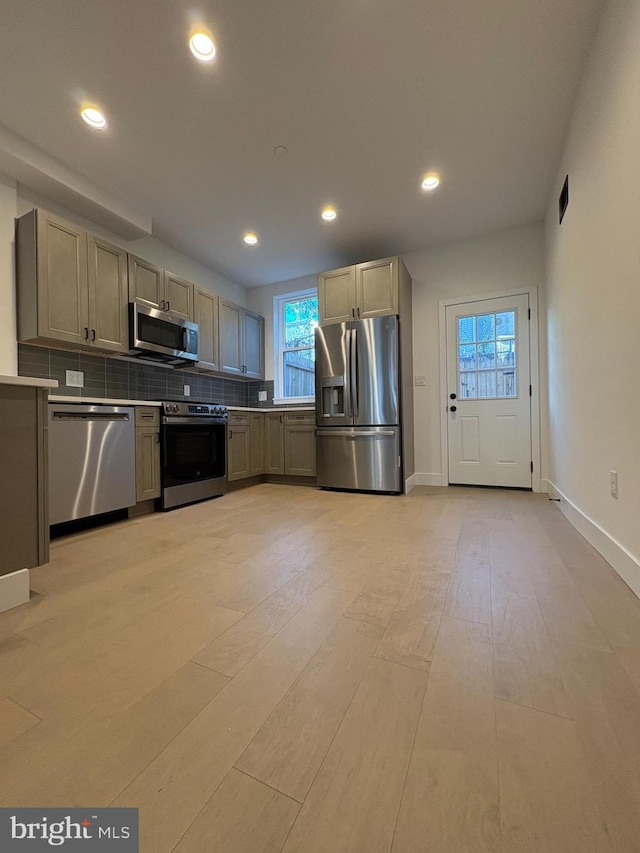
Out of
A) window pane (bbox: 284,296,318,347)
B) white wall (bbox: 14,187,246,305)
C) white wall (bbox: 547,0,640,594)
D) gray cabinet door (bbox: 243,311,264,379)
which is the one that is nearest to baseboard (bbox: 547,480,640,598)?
white wall (bbox: 547,0,640,594)

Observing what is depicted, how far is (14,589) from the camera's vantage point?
136 cm

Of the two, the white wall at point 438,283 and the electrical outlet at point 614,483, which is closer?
the electrical outlet at point 614,483

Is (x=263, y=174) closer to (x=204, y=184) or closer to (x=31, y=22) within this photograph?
(x=204, y=184)

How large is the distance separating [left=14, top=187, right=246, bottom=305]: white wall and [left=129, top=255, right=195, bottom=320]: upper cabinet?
366 mm

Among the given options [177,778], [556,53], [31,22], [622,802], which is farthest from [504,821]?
[31,22]

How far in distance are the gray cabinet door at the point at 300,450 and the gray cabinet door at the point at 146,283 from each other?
1887 mm

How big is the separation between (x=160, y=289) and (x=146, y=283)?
148 mm

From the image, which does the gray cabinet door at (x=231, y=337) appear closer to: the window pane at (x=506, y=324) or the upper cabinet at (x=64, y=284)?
the upper cabinet at (x=64, y=284)

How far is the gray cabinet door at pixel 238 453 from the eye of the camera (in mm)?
3766

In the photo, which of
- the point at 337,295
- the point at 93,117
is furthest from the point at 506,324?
the point at 93,117

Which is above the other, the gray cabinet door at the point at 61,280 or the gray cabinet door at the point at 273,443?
the gray cabinet door at the point at 61,280

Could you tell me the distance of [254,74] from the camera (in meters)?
1.96

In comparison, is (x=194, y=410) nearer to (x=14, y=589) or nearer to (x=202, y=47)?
(x=14, y=589)

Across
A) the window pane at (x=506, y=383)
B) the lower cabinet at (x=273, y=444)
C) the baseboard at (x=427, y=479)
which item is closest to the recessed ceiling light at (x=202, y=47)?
the lower cabinet at (x=273, y=444)
